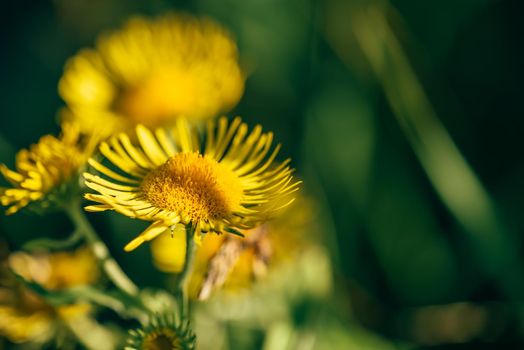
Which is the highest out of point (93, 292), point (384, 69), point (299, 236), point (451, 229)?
point (384, 69)

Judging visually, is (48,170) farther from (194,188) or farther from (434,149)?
(434,149)

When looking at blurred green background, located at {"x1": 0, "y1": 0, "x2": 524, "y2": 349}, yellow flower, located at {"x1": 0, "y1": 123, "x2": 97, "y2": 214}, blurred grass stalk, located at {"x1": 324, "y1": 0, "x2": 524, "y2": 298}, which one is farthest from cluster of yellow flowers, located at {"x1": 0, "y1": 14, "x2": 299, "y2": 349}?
blurred grass stalk, located at {"x1": 324, "y1": 0, "x2": 524, "y2": 298}

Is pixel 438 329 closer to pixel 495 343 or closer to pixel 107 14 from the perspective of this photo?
pixel 495 343

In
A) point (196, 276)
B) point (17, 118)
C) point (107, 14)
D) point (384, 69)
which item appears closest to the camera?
point (196, 276)

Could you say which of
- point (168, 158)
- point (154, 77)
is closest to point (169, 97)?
Answer: point (154, 77)

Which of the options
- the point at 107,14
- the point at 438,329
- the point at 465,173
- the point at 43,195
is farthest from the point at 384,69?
the point at 107,14

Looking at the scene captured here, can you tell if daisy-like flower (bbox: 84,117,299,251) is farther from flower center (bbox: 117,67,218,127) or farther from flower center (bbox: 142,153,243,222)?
flower center (bbox: 117,67,218,127)

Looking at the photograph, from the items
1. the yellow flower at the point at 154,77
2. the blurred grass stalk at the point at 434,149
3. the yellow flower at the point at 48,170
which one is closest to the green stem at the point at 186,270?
the yellow flower at the point at 48,170
